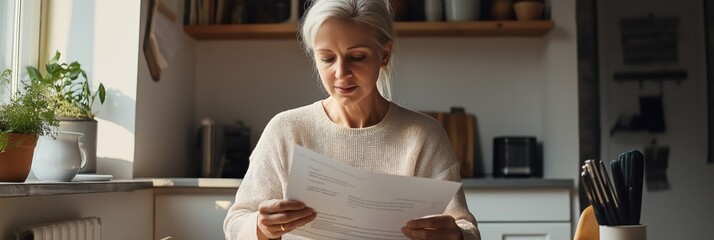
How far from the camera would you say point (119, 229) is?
101 inches

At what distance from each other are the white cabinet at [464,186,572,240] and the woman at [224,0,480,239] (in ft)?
4.39

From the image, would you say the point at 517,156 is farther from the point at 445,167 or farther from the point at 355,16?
the point at 355,16

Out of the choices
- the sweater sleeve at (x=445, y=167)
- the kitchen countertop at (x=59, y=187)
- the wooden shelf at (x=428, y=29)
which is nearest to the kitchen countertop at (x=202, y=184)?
the kitchen countertop at (x=59, y=187)

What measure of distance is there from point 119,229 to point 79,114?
0.36 meters

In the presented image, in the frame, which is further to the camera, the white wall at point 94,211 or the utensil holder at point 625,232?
the white wall at point 94,211

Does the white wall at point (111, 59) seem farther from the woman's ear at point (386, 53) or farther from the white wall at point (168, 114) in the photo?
the woman's ear at point (386, 53)

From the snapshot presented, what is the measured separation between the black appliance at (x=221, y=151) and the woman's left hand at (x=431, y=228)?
1987 mm

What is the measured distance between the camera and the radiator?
1.88 metres

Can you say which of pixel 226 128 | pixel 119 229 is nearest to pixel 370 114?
pixel 119 229

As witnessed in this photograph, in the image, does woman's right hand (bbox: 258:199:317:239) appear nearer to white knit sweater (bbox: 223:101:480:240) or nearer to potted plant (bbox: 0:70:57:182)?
white knit sweater (bbox: 223:101:480:240)

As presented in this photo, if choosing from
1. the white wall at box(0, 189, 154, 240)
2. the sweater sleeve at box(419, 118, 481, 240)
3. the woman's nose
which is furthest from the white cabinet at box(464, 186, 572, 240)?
the woman's nose

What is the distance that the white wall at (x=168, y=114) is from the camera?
2.86 metres

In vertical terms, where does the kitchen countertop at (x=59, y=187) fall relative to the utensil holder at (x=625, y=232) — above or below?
above

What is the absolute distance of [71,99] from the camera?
104 inches
